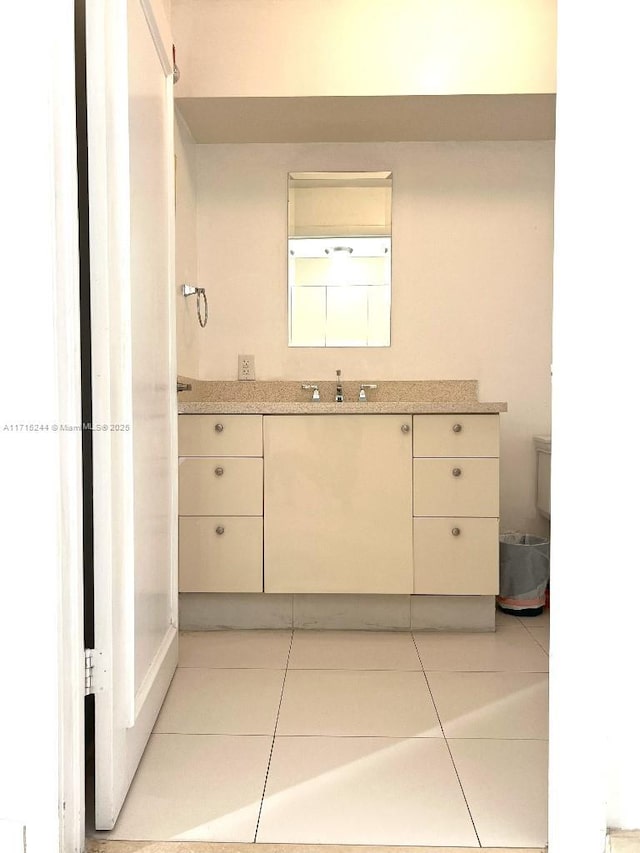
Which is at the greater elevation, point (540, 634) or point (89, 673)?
point (89, 673)

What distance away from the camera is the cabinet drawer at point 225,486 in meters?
2.71

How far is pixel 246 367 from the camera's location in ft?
10.8

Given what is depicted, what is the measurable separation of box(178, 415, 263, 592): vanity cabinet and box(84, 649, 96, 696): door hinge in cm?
127

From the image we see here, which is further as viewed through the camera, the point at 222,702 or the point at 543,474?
the point at 543,474

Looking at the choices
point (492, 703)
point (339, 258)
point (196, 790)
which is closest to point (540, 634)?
point (492, 703)

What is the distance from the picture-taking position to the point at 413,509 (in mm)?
2691

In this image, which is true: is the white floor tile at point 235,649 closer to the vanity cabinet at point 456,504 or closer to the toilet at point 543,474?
the vanity cabinet at point 456,504

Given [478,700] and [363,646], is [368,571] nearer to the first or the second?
[363,646]

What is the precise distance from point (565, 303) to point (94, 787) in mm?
1379

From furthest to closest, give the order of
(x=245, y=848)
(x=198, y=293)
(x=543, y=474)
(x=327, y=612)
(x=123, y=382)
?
(x=543, y=474) < (x=198, y=293) < (x=327, y=612) < (x=123, y=382) < (x=245, y=848)

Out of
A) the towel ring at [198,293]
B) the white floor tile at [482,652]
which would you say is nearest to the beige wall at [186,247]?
the towel ring at [198,293]

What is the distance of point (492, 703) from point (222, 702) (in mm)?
792

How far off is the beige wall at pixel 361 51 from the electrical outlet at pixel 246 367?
111 centimetres

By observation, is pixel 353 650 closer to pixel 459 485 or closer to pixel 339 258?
pixel 459 485
